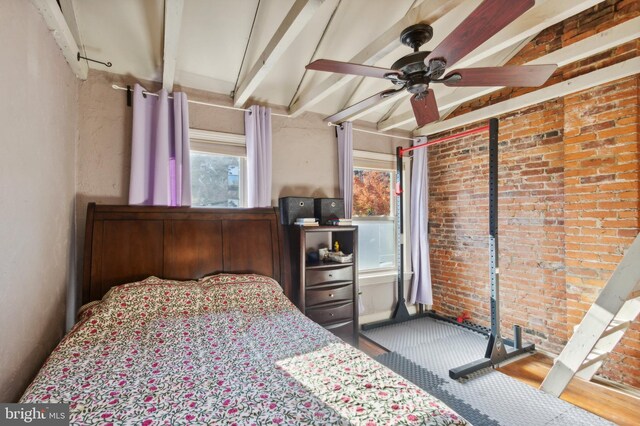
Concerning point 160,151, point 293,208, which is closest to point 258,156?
point 293,208

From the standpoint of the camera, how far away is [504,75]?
161cm

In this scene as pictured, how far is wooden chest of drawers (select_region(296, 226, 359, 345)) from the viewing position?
2.70m

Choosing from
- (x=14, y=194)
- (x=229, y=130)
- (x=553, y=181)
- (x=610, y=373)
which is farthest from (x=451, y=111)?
(x=14, y=194)

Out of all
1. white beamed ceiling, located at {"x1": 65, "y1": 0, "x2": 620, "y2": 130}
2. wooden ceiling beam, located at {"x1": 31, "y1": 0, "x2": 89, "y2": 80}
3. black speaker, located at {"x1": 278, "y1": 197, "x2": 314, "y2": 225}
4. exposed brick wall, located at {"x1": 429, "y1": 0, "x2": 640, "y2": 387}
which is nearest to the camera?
wooden ceiling beam, located at {"x1": 31, "y1": 0, "x2": 89, "y2": 80}

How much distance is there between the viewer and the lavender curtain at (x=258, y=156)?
9.16 feet

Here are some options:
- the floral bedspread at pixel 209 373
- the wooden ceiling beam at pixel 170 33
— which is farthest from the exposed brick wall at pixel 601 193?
the wooden ceiling beam at pixel 170 33

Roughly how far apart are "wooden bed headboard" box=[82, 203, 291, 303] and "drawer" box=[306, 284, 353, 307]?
264 millimetres

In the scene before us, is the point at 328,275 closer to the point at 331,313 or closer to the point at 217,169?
the point at 331,313

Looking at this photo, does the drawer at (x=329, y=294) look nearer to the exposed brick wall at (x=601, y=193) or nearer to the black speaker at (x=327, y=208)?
the black speaker at (x=327, y=208)

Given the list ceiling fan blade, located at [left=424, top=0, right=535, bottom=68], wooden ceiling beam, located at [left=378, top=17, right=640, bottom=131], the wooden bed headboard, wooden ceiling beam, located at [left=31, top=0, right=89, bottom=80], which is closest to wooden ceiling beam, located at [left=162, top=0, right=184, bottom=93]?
wooden ceiling beam, located at [left=31, top=0, right=89, bottom=80]

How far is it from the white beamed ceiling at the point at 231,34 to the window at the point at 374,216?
1.34m

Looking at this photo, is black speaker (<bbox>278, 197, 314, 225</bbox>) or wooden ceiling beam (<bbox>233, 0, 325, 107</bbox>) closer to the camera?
wooden ceiling beam (<bbox>233, 0, 325, 107</bbox>)

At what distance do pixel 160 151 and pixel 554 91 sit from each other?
3.37m

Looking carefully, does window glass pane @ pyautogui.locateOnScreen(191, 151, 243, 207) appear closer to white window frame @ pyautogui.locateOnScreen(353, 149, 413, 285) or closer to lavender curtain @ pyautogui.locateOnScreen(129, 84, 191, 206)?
lavender curtain @ pyautogui.locateOnScreen(129, 84, 191, 206)
